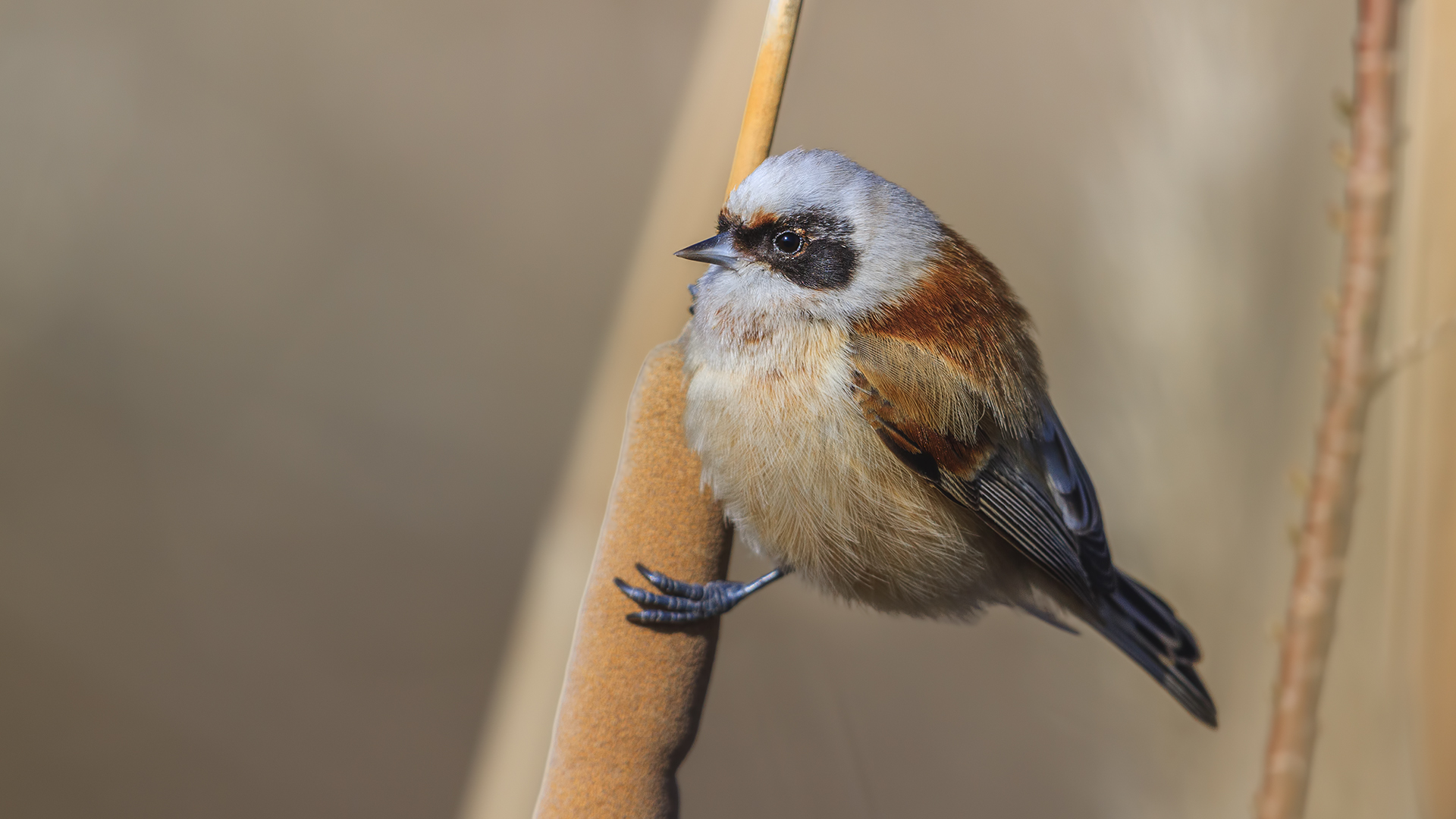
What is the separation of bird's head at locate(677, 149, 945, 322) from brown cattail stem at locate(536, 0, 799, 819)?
0.31ft

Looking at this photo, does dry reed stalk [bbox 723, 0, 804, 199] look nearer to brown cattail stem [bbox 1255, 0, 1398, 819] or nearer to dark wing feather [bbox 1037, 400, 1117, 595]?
brown cattail stem [bbox 1255, 0, 1398, 819]

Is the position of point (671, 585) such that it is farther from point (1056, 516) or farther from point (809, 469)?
point (1056, 516)

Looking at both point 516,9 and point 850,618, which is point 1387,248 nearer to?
point 850,618

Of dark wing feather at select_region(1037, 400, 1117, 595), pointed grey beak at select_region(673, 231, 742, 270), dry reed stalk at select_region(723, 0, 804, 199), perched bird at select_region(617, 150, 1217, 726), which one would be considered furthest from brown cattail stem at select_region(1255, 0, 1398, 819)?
dark wing feather at select_region(1037, 400, 1117, 595)

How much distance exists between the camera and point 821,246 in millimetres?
1129

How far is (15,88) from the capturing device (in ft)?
5.10

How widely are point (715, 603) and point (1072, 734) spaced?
26.1 inches

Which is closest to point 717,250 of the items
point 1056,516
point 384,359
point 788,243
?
point 788,243

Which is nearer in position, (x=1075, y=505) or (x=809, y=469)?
(x=809, y=469)

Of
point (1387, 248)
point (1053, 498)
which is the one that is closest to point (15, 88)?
point (1053, 498)

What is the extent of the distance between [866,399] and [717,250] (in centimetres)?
25

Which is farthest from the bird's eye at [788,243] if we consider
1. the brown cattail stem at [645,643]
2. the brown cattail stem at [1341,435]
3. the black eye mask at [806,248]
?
the brown cattail stem at [1341,435]

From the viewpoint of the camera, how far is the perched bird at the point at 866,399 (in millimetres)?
1088

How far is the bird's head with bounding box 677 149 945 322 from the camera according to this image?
41.9 inches
